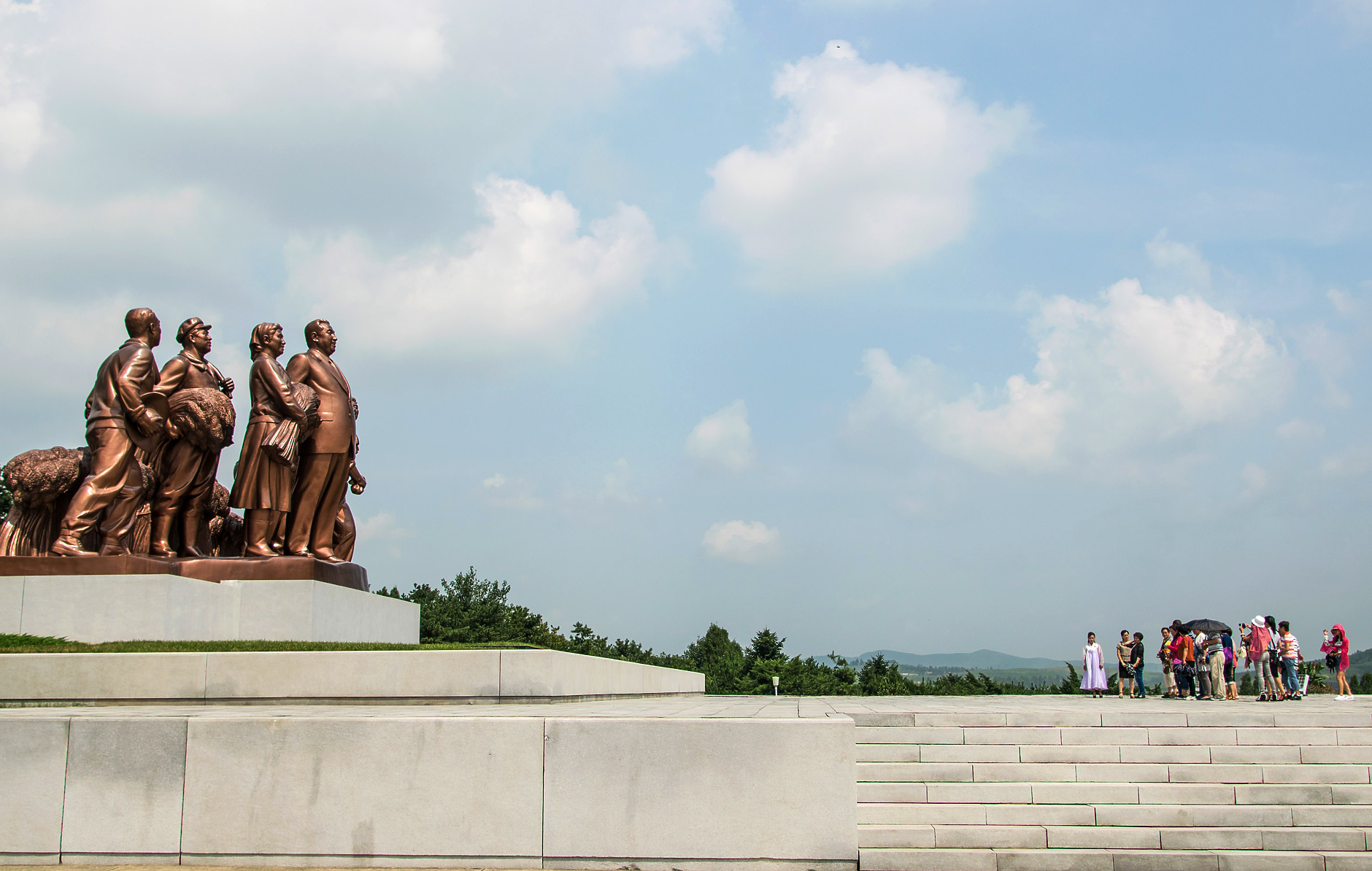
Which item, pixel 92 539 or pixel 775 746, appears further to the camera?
pixel 92 539

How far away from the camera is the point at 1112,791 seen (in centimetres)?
777

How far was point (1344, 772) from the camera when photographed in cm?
832

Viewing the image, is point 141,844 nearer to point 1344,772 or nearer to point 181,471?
point 181,471

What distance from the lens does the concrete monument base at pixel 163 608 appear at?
11.8 meters

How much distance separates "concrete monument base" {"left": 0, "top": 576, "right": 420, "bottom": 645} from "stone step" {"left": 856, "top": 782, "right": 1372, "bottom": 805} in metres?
7.98

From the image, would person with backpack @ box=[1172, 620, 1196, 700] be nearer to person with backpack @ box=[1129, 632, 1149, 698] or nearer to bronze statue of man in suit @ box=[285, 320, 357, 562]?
person with backpack @ box=[1129, 632, 1149, 698]

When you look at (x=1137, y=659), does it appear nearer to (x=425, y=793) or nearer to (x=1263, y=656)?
(x=1263, y=656)

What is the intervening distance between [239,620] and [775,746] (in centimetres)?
868

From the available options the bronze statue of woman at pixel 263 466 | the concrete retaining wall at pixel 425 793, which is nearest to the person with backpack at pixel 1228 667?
the concrete retaining wall at pixel 425 793

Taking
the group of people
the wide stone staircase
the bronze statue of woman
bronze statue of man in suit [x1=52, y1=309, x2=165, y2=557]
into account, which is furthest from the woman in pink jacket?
bronze statue of man in suit [x1=52, y1=309, x2=165, y2=557]

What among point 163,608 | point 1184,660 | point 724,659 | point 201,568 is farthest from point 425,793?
point 724,659

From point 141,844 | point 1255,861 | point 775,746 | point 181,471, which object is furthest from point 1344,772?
point 181,471

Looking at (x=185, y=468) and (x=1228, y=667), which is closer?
(x=185, y=468)

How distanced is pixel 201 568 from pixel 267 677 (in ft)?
Answer: 14.7
